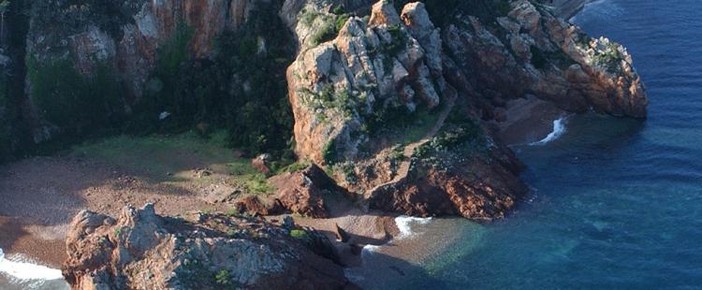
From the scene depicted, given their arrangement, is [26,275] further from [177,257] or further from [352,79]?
[352,79]

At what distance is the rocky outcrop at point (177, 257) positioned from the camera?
47.3 meters

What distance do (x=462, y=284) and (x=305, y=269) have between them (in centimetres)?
976

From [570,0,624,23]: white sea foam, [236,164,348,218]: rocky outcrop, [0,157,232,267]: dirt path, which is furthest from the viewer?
[570,0,624,23]: white sea foam

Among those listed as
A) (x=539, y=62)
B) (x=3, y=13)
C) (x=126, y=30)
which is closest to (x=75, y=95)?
(x=126, y=30)

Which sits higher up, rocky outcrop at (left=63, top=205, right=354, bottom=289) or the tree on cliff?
the tree on cliff

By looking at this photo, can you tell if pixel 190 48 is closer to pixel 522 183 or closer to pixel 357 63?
pixel 357 63

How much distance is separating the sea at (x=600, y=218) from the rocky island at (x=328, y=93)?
221cm

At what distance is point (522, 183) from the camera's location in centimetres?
6209

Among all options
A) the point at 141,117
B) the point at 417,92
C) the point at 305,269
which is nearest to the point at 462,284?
the point at 305,269

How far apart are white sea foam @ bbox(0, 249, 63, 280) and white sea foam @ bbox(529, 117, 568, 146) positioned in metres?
37.6

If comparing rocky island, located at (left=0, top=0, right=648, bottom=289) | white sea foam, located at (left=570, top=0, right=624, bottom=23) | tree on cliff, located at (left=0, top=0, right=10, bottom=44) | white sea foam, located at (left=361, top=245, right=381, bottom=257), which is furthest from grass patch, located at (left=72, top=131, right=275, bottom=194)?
white sea foam, located at (left=570, top=0, right=624, bottom=23)

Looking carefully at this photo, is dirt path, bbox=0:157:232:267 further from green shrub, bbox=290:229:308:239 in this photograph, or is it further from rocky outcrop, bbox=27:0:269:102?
green shrub, bbox=290:229:308:239

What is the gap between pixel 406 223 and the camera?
191 feet

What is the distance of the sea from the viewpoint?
52312 mm
